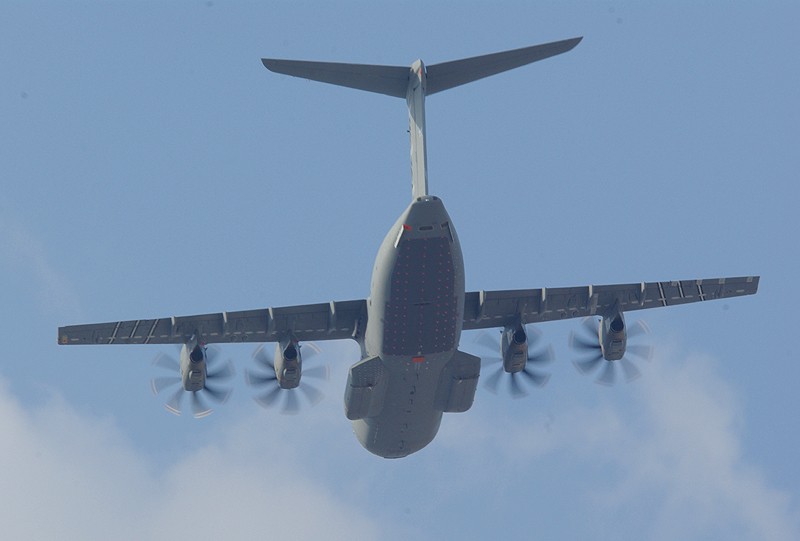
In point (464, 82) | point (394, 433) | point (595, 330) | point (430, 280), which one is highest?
point (464, 82)

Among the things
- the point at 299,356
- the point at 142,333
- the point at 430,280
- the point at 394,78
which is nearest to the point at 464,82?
the point at 394,78

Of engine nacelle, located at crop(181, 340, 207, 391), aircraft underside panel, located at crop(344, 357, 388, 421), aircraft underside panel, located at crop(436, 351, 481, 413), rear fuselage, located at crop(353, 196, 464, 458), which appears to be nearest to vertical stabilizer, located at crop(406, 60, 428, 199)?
rear fuselage, located at crop(353, 196, 464, 458)

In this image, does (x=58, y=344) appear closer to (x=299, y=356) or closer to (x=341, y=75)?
(x=299, y=356)

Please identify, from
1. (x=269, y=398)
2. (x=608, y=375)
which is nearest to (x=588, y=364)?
(x=608, y=375)

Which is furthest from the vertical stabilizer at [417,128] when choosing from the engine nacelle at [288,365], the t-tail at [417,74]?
the engine nacelle at [288,365]

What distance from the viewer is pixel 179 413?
5081 cm

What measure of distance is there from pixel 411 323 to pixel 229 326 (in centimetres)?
777

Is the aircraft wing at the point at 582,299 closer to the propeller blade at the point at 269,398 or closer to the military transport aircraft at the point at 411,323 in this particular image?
the military transport aircraft at the point at 411,323

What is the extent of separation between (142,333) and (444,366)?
1031 cm

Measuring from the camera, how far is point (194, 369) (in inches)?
1976

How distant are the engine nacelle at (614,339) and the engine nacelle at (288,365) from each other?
10.5 metres

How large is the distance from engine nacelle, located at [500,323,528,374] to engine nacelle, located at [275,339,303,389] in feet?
23.2

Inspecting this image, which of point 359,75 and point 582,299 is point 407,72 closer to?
point 359,75

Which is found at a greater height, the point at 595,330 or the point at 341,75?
the point at 341,75
